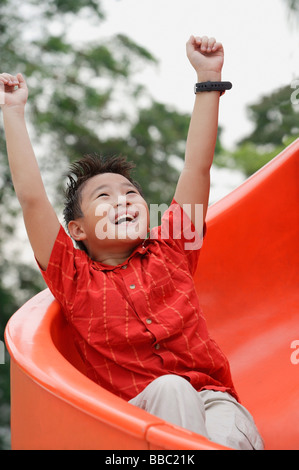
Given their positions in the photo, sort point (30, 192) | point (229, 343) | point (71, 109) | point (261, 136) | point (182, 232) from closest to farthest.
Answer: point (30, 192) < point (182, 232) < point (229, 343) < point (71, 109) < point (261, 136)

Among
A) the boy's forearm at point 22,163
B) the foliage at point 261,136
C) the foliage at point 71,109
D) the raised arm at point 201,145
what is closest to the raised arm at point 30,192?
the boy's forearm at point 22,163

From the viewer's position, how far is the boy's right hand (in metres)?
1.01

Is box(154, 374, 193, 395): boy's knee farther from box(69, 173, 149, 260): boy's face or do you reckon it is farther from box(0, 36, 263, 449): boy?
box(69, 173, 149, 260): boy's face

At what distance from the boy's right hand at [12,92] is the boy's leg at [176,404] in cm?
51

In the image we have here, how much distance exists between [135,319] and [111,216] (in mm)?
191

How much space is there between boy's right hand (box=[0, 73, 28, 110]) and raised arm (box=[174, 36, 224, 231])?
294 millimetres

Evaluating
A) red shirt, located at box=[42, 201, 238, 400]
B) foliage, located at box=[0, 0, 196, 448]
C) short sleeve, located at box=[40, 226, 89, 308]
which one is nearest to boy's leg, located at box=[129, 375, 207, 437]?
red shirt, located at box=[42, 201, 238, 400]

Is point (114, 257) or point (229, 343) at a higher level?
point (114, 257)

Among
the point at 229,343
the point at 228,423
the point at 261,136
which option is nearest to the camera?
the point at 228,423

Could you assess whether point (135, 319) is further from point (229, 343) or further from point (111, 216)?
point (229, 343)

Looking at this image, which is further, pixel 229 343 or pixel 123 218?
pixel 229 343

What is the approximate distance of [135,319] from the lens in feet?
3.09

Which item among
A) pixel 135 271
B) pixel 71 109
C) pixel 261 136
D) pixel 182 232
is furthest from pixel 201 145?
pixel 261 136

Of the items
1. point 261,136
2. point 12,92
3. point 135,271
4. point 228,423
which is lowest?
point 261,136
